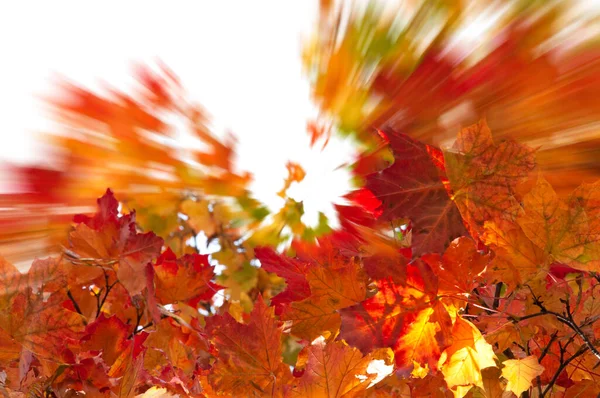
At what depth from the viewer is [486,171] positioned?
1.17ft

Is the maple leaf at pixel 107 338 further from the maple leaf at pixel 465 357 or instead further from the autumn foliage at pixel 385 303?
the maple leaf at pixel 465 357

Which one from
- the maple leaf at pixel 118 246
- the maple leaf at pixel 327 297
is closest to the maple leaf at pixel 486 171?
the maple leaf at pixel 327 297

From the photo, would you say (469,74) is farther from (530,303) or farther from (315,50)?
(530,303)

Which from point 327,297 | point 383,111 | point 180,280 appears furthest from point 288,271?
point 383,111

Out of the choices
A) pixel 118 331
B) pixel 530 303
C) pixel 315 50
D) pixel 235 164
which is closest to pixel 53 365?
pixel 118 331

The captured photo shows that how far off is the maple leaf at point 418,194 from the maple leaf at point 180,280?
272mm

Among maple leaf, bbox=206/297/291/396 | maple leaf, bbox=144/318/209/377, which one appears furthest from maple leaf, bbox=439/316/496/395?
maple leaf, bbox=144/318/209/377

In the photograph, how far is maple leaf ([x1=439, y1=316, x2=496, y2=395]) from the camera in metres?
0.35

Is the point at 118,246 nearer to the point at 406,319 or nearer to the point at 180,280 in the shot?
the point at 180,280

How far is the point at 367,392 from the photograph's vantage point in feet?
1.26

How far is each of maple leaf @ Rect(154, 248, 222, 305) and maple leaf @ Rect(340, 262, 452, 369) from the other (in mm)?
245

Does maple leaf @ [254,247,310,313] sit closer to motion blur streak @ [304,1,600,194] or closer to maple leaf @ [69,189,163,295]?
maple leaf @ [69,189,163,295]

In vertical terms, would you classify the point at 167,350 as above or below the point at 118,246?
below

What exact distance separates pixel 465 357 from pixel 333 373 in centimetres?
9
